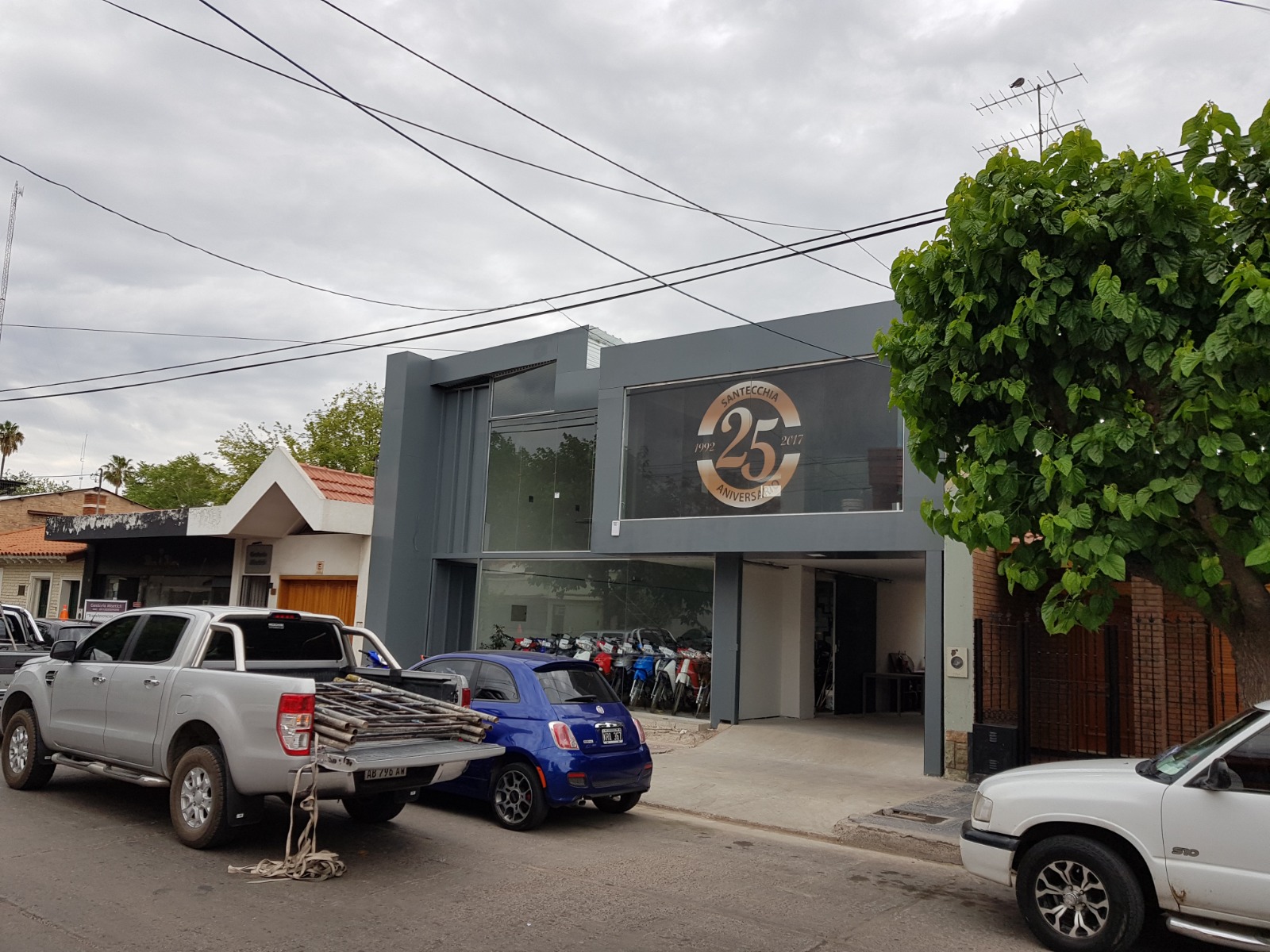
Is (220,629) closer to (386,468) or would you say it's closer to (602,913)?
(602,913)

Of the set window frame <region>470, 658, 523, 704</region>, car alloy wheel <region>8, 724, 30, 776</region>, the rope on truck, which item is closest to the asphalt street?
the rope on truck

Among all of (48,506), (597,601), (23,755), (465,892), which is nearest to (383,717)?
(465,892)

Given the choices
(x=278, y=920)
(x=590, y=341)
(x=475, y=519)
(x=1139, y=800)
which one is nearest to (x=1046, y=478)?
(x=1139, y=800)

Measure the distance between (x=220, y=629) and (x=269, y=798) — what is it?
2.61 metres

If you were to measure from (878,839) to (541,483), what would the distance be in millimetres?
10549

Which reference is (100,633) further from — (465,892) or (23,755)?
(465,892)

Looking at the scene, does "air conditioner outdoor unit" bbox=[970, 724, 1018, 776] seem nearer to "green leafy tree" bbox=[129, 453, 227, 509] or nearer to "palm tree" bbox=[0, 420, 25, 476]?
"green leafy tree" bbox=[129, 453, 227, 509]

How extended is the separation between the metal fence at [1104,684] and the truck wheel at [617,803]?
476 centimetres

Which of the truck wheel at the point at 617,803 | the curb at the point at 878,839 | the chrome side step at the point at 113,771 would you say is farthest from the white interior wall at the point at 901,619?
the chrome side step at the point at 113,771

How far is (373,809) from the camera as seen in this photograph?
8.45 m

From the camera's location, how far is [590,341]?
58.1 feet

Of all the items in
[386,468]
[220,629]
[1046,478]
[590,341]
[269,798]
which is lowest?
[269,798]

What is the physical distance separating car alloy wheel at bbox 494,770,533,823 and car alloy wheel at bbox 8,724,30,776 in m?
4.31

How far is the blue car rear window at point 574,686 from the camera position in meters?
9.14
